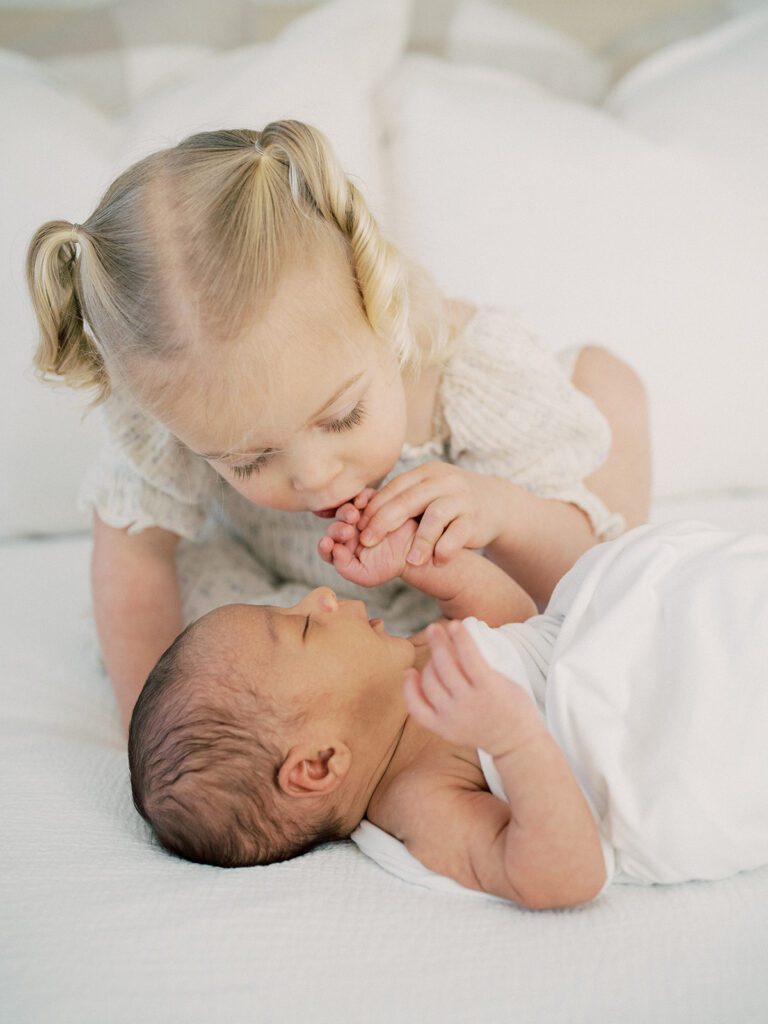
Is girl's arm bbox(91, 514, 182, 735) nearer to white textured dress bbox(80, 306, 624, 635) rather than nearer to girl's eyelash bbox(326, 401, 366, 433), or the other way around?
white textured dress bbox(80, 306, 624, 635)

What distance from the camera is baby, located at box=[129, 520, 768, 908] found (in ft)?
2.30

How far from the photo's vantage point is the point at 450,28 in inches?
67.8

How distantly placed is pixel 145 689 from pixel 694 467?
944mm

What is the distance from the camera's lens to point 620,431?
1.24m

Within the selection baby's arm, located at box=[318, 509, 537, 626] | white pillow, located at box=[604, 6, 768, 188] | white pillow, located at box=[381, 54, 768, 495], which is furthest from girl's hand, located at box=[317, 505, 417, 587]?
white pillow, located at box=[604, 6, 768, 188]

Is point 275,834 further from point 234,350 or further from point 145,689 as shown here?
point 234,350

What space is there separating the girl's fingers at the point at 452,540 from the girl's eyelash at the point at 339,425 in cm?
14

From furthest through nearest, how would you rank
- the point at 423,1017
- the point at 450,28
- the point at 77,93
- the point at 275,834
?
the point at 450,28 < the point at 77,93 < the point at 275,834 < the point at 423,1017

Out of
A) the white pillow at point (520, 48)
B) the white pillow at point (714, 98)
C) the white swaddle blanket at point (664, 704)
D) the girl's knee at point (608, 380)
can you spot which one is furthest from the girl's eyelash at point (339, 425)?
the white pillow at point (520, 48)

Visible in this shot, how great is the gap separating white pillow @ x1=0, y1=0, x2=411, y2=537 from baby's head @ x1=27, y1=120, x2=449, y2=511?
453 millimetres

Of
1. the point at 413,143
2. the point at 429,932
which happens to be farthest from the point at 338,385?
the point at 413,143

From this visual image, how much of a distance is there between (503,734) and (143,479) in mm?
637

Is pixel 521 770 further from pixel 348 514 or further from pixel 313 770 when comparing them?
pixel 348 514

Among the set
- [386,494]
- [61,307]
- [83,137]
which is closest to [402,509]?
[386,494]
